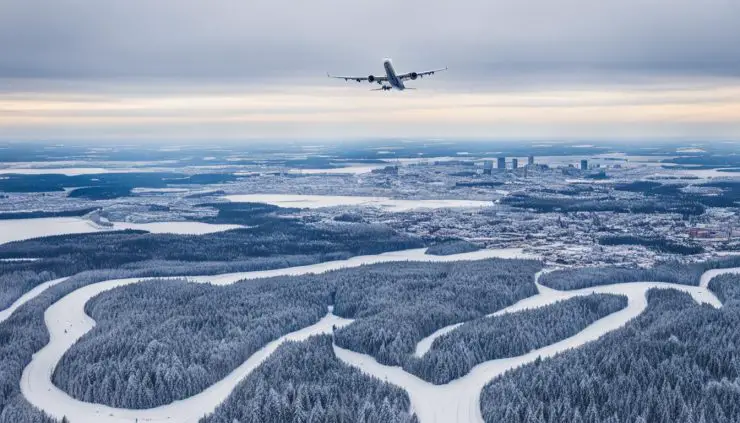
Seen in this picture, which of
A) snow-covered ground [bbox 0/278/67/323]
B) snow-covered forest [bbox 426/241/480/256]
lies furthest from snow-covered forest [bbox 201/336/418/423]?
snow-covered forest [bbox 426/241/480/256]

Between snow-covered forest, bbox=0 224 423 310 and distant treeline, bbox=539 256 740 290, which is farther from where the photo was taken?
snow-covered forest, bbox=0 224 423 310

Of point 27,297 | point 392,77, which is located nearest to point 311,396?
point 392,77

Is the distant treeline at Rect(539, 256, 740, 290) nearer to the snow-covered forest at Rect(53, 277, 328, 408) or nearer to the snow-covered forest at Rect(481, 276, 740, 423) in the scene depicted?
the snow-covered forest at Rect(481, 276, 740, 423)

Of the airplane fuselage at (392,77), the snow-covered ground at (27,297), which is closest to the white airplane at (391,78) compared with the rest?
the airplane fuselage at (392,77)

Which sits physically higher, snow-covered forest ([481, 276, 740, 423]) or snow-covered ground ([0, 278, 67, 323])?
snow-covered forest ([481, 276, 740, 423])

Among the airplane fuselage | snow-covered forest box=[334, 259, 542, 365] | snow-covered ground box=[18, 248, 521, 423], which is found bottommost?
snow-covered ground box=[18, 248, 521, 423]

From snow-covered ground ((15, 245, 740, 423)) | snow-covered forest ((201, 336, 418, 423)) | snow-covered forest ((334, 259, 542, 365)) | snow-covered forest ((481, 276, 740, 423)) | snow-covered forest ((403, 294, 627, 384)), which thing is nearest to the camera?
snow-covered forest ((481, 276, 740, 423))

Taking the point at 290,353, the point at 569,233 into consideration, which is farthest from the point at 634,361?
the point at 569,233
